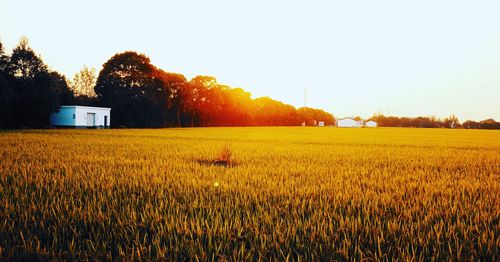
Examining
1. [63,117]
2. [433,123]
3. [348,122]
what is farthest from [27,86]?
[348,122]

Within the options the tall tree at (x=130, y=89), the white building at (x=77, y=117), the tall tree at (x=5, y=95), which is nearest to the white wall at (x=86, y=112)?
the white building at (x=77, y=117)

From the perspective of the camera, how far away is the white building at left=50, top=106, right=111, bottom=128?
45.0 metres

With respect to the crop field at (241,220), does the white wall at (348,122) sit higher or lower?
higher

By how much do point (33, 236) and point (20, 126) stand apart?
45748mm

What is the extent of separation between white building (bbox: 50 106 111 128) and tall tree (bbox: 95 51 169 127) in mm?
6986

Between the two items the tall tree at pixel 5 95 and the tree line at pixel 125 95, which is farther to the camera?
the tree line at pixel 125 95

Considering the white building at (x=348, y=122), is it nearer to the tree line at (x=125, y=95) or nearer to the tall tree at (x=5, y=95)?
the tree line at (x=125, y=95)

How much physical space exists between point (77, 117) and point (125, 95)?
420 inches

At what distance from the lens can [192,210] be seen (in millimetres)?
4242

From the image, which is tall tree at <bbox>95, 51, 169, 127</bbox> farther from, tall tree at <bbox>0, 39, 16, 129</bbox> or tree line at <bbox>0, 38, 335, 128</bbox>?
tall tree at <bbox>0, 39, 16, 129</bbox>

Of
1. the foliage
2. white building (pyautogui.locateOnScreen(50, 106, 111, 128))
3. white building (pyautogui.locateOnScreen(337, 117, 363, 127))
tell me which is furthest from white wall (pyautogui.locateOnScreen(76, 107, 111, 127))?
white building (pyautogui.locateOnScreen(337, 117, 363, 127))

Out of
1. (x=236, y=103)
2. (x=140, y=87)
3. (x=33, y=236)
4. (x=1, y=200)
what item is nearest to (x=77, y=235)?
(x=33, y=236)

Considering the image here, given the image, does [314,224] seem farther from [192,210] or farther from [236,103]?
Answer: [236,103]

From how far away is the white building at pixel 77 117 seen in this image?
1773 inches
